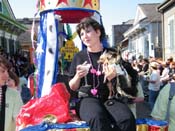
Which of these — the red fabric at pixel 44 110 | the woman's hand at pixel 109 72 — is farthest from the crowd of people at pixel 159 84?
the red fabric at pixel 44 110

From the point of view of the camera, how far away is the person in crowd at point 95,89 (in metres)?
3.14

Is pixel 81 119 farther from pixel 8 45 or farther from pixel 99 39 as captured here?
pixel 8 45

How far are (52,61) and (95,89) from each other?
330 cm

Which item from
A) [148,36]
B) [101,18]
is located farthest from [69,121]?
[148,36]

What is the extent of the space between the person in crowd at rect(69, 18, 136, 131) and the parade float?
0.13 meters

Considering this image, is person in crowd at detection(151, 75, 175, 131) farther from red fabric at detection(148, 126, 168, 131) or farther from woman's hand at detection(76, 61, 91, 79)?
woman's hand at detection(76, 61, 91, 79)

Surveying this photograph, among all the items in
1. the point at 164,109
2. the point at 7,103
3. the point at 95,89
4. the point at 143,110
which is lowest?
the point at 143,110

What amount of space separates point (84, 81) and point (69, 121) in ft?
1.43

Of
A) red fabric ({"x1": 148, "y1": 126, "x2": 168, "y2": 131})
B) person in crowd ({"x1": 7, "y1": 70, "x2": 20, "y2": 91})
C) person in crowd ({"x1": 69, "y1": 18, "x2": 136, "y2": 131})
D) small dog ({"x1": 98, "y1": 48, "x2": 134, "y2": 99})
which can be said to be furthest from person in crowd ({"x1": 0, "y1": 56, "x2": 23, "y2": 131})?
red fabric ({"x1": 148, "y1": 126, "x2": 168, "y2": 131})

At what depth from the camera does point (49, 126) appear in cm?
314

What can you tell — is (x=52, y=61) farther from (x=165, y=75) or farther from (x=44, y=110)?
(x=165, y=75)

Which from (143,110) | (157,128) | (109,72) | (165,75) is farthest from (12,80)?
(165,75)

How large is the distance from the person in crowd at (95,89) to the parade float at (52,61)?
5.2 inches

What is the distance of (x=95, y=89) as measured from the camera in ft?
11.4
